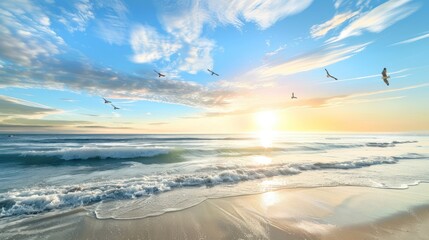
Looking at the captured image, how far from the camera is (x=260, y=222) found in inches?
274

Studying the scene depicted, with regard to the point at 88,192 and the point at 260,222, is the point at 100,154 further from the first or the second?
the point at 260,222

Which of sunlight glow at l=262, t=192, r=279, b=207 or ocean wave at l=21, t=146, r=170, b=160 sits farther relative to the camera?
ocean wave at l=21, t=146, r=170, b=160

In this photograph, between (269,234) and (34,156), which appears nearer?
(269,234)

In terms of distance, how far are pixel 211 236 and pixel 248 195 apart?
418 cm

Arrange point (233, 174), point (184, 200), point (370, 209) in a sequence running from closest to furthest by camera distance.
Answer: point (370, 209)
point (184, 200)
point (233, 174)

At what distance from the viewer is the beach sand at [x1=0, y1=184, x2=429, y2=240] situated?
6145 mm

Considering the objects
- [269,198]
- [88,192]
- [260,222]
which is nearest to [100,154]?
[88,192]

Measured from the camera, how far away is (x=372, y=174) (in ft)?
48.1

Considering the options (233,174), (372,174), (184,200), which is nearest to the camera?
(184,200)

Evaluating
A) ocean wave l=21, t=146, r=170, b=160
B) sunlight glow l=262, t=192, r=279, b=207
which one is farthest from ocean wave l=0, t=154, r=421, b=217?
ocean wave l=21, t=146, r=170, b=160

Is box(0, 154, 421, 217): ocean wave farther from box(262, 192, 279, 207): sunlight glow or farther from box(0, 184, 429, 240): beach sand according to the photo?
box(262, 192, 279, 207): sunlight glow

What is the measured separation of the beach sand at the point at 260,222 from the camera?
6.14 m

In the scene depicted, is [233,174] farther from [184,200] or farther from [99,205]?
[99,205]

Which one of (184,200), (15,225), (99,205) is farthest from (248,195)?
(15,225)
